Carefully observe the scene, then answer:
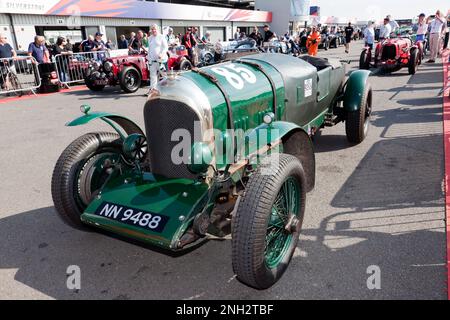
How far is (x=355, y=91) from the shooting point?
491 cm

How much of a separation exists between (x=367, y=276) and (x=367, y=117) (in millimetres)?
3595

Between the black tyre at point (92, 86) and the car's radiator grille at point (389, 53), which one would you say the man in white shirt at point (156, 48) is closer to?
the black tyre at point (92, 86)

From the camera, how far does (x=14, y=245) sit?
3066 millimetres

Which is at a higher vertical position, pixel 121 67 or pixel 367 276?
pixel 121 67

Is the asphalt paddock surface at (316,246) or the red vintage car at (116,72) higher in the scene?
the red vintage car at (116,72)

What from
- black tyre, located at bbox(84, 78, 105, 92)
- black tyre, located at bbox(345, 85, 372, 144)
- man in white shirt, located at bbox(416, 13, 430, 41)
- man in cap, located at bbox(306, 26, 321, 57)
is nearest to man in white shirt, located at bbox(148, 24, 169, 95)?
black tyre, located at bbox(84, 78, 105, 92)

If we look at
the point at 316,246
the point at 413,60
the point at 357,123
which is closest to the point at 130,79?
the point at 357,123

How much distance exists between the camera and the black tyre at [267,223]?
2146 mm

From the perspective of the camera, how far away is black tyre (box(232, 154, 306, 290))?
84.5 inches

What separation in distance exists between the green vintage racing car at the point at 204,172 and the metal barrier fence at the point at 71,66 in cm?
937

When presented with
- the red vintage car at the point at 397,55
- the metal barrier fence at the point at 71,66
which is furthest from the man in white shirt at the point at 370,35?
the metal barrier fence at the point at 71,66

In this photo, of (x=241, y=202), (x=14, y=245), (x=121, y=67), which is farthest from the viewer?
(x=121, y=67)
